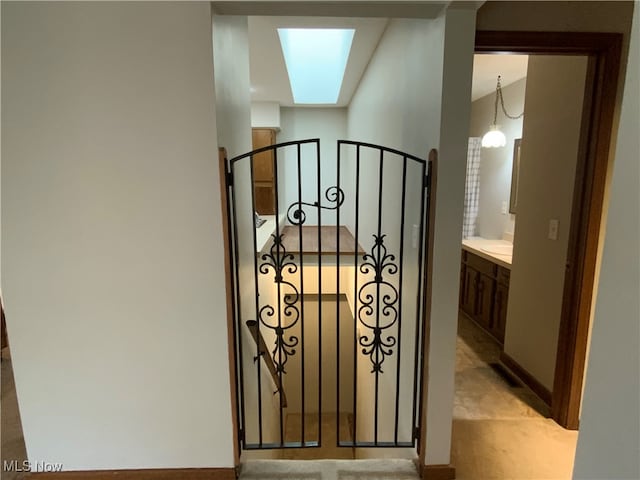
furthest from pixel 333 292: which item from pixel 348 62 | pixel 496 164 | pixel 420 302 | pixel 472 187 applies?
pixel 420 302

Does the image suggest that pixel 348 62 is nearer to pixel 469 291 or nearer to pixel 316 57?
pixel 316 57

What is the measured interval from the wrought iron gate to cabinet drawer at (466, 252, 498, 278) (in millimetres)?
1286

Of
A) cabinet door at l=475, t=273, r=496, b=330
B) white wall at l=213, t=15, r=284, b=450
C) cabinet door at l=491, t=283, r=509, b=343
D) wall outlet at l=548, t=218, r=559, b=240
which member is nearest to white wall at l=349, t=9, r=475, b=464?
white wall at l=213, t=15, r=284, b=450

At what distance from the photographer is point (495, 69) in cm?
325

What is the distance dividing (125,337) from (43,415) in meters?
0.55

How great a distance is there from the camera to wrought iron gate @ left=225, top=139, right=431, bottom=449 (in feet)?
5.34

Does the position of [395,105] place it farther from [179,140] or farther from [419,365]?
[419,365]

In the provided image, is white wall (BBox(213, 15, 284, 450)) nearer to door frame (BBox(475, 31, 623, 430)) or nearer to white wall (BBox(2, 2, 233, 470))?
white wall (BBox(2, 2, 233, 470))

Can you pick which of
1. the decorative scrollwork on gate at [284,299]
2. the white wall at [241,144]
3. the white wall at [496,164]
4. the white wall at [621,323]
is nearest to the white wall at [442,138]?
the decorative scrollwork on gate at [284,299]

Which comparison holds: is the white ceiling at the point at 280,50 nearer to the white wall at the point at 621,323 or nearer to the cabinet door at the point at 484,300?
the white wall at the point at 621,323

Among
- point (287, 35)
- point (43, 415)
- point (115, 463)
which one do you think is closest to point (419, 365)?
point (115, 463)

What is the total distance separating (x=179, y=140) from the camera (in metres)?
1.42

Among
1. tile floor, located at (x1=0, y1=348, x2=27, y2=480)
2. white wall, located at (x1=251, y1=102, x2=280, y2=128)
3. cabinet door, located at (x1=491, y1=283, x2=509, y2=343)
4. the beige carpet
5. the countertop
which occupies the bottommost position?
tile floor, located at (x1=0, y1=348, x2=27, y2=480)

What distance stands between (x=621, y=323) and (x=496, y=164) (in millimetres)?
3987
